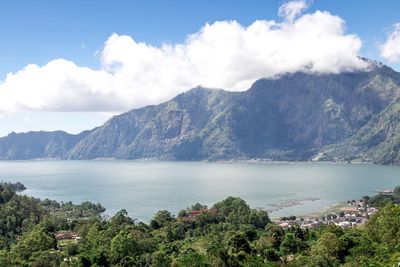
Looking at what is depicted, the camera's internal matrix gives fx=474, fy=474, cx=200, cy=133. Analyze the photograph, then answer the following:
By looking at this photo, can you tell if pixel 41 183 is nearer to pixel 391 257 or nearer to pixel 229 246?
pixel 229 246

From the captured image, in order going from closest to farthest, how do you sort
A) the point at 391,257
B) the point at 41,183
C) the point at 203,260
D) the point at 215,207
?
the point at 391,257 < the point at 203,260 < the point at 215,207 < the point at 41,183

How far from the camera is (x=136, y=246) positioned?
3975cm

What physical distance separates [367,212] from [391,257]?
57.8m

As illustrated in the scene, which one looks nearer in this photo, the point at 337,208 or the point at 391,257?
the point at 391,257

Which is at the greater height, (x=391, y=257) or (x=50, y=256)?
(x=391, y=257)

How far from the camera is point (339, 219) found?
74.9 metres

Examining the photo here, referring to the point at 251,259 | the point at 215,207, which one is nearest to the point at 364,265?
the point at 251,259

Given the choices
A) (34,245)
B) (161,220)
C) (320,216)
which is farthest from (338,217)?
(34,245)

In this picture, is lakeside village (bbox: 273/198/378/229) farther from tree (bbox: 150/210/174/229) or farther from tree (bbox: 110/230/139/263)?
tree (bbox: 110/230/139/263)

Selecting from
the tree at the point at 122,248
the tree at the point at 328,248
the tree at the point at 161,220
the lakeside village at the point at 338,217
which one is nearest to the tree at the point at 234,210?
the lakeside village at the point at 338,217

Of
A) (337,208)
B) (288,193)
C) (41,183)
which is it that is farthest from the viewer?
(41,183)

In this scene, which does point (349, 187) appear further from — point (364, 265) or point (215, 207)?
point (364, 265)

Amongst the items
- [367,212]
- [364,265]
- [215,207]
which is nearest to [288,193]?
[367,212]

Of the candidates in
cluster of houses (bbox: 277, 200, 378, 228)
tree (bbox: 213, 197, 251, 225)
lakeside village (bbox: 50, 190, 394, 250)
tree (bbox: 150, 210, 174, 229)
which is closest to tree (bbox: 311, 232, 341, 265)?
lakeside village (bbox: 50, 190, 394, 250)
